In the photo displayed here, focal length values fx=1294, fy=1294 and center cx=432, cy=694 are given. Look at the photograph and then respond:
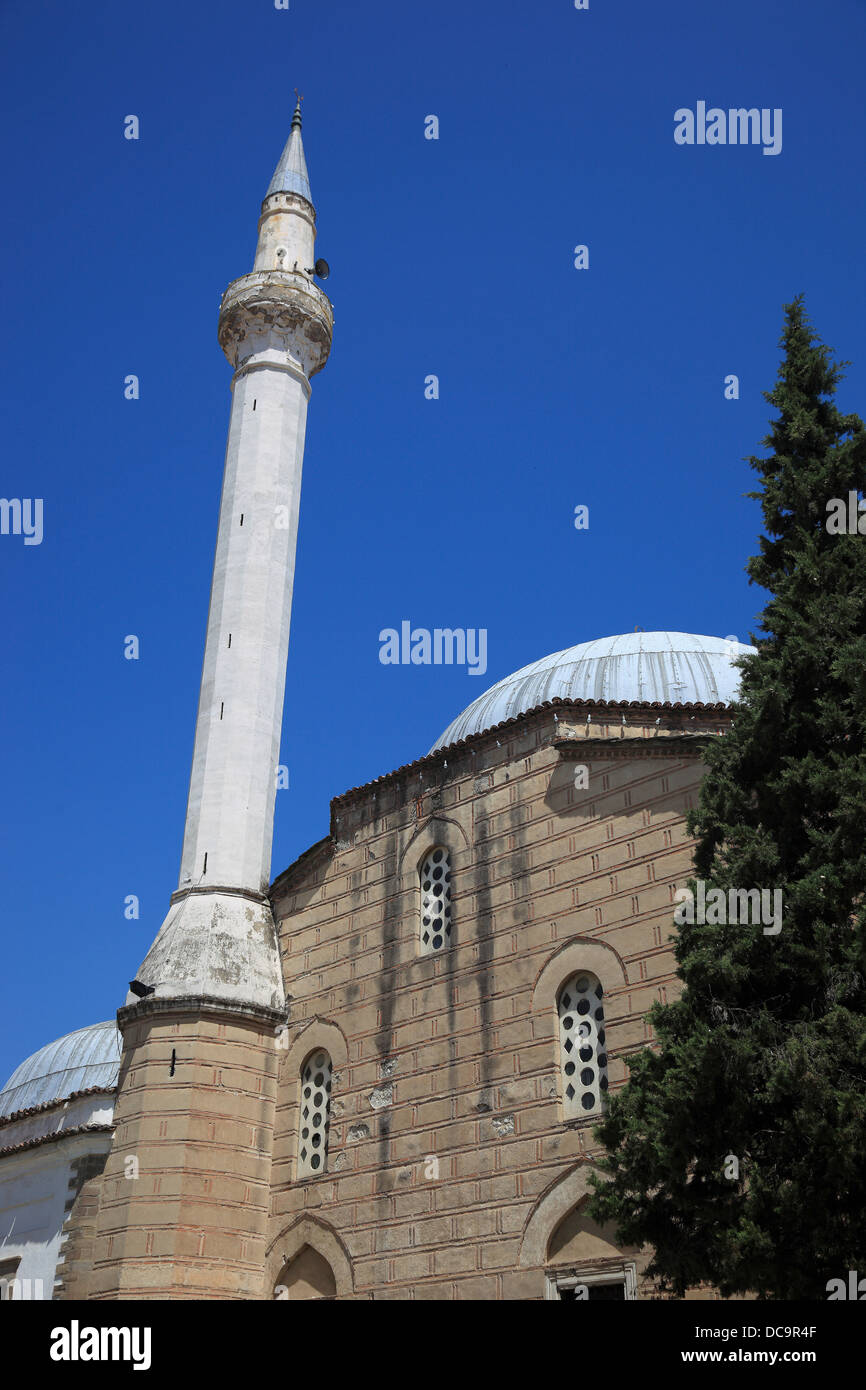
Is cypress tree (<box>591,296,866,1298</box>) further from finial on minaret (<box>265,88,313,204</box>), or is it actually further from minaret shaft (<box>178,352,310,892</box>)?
finial on minaret (<box>265,88,313,204</box>)

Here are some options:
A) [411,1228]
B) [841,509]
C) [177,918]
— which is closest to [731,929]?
[841,509]

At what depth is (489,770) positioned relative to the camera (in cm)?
1566

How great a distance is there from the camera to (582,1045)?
1328 centimetres

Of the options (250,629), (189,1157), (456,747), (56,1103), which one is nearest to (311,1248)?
(189,1157)

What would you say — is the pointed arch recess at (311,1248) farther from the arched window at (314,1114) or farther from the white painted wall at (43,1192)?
the white painted wall at (43,1192)

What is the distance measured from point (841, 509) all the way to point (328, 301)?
1380 centimetres

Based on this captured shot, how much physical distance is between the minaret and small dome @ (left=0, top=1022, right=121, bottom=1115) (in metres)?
9.05

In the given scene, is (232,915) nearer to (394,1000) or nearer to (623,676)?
(394,1000)

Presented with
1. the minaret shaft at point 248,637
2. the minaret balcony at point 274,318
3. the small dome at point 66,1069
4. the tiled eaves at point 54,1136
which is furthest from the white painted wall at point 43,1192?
the minaret balcony at point 274,318

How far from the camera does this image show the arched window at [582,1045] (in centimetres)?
1295

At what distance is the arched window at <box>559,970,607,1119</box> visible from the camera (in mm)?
12945

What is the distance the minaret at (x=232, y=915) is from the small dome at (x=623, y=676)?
3299mm

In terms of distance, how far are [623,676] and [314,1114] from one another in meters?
7.34

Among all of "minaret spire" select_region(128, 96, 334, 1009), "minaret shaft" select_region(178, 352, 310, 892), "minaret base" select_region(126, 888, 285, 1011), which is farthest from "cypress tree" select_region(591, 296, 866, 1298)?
"minaret shaft" select_region(178, 352, 310, 892)
